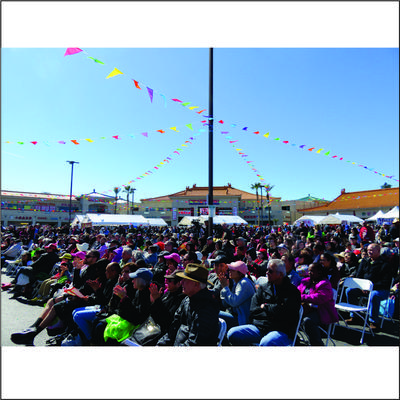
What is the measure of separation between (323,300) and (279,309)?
1.01 metres

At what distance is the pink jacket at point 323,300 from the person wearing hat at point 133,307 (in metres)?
2.18

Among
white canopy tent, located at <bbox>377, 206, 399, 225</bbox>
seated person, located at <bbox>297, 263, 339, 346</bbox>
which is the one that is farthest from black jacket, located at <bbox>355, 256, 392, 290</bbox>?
white canopy tent, located at <bbox>377, 206, 399, 225</bbox>

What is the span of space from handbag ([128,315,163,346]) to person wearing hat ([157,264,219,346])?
0.10 meters

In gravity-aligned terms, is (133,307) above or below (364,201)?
below

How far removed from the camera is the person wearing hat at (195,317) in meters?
2.57

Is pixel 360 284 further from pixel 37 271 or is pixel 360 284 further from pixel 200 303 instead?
pixel 37 271

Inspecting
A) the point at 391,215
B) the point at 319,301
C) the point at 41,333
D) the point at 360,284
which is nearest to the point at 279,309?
the point at 319,301

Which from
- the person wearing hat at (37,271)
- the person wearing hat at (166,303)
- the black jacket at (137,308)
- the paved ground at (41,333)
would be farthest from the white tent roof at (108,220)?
the person wearing hat at (166,303)

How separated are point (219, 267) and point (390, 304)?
3179mm

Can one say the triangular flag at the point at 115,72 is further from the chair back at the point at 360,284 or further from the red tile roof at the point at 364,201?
the red tile roof at the point at 364,201

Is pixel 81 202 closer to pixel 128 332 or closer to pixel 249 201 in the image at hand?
pixel 249 201

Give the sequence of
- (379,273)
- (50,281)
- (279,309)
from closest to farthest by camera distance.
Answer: (279,309) < (379,273) < (50,281)

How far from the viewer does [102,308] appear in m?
3.80

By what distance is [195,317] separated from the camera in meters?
2.64
